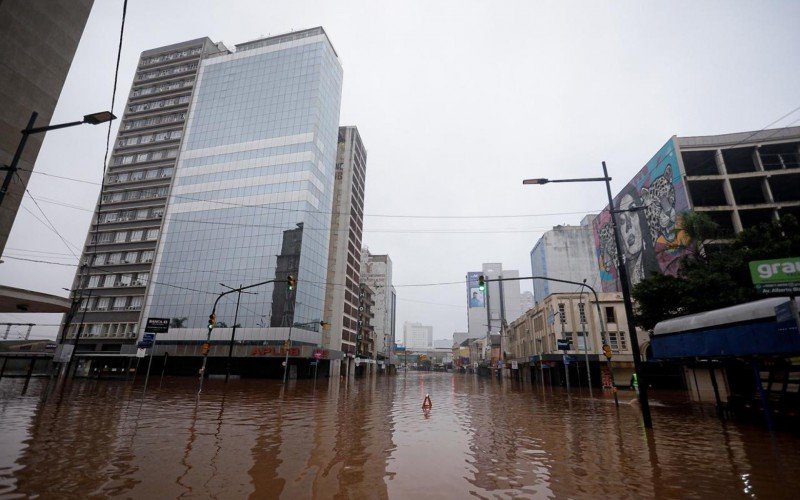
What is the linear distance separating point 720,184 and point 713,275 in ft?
79.0

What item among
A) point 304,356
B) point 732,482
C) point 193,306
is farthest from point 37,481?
point 193,306

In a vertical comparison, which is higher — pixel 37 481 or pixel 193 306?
pixel 193 306

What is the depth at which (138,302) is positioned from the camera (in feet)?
211

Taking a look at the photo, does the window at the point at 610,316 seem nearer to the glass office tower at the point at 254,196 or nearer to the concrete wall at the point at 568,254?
the concrete wall at the point at 568,254

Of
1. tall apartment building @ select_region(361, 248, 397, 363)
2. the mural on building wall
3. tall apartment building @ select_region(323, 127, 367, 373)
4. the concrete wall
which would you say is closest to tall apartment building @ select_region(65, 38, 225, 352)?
tall apartment building @ select_region(323, 127, 367, 373)

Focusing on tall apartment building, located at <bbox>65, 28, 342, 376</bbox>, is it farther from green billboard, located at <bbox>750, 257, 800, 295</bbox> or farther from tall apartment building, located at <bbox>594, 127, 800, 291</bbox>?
green billboard, located at <bbox>750, 257, 800, 295</bbox>

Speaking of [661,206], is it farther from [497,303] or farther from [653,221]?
[497,303]

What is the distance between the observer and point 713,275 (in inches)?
941

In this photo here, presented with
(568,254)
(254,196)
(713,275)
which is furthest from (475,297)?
(713,275)

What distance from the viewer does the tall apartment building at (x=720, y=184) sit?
124 ft

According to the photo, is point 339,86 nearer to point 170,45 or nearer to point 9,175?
point 170,45

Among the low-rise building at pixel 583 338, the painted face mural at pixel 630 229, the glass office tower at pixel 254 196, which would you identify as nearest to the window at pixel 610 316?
the low-rise building at pixel 583 338

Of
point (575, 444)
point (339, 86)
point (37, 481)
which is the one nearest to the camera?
point (37, 481)

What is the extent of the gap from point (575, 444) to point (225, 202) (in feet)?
215
